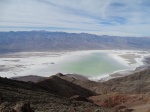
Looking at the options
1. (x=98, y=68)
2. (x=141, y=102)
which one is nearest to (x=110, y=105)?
(x=141, y=102)

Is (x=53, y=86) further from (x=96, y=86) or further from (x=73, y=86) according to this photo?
(x=96, y=86)

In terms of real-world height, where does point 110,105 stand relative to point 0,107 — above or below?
below

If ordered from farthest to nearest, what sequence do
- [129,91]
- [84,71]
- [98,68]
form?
1. [98,68]
2. [84,71]
3. [129,91]

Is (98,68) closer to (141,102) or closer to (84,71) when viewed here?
(84,71)

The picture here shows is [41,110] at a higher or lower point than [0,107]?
lower

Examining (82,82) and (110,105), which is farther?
(82,82)

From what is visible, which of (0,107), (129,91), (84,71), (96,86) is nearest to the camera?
(0,107)

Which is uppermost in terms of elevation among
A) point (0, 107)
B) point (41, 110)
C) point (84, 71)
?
point (0, 107)

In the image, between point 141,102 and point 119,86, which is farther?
point 119,86

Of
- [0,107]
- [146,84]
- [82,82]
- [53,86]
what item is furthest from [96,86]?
[0,107]
